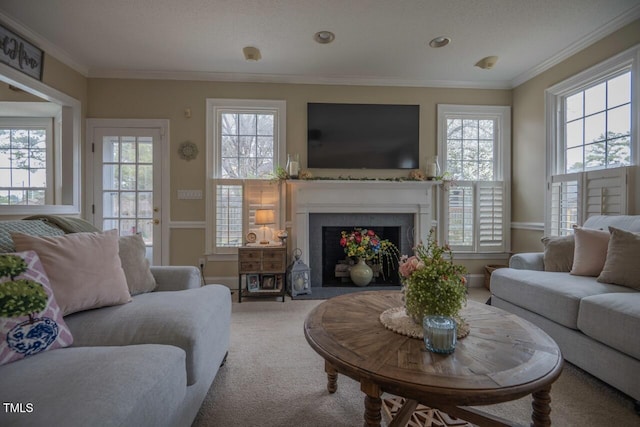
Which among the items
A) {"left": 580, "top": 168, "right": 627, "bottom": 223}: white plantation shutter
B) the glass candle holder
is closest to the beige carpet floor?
the glass candle holder

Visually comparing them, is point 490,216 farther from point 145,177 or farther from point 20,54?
point 20,54

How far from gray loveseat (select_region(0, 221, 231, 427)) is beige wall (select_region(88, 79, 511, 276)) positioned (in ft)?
6.93

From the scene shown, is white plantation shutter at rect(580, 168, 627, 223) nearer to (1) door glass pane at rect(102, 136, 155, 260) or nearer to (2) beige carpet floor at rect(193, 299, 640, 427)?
(2) beige carpet floor at rect(193, 299, 640, 427)

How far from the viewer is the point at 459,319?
4.28ft

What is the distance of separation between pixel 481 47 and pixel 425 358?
3230 mm

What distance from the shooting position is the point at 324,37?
2840mm

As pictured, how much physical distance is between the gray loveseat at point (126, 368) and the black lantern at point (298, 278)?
174 centimetres

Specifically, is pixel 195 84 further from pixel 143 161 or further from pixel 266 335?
pixel 266 335

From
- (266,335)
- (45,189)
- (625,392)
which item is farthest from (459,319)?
(45,189)

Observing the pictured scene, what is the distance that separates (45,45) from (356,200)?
3603 millimetres

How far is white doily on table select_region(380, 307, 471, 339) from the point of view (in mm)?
1221

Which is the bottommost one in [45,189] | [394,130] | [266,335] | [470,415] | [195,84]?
[266,335]

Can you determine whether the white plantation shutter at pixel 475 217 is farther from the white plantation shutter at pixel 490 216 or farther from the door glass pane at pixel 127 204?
the door glass pane at pixel 127 204

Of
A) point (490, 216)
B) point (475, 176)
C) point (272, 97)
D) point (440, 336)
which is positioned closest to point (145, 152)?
point (272, 97)
